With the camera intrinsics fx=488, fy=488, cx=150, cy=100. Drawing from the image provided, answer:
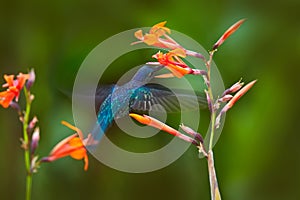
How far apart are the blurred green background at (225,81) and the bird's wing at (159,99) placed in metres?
0.43

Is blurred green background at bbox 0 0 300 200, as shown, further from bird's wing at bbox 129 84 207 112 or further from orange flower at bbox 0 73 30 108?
orange flower at bbox 0 73 30 108

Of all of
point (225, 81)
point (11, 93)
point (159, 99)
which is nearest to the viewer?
point (11, 93)

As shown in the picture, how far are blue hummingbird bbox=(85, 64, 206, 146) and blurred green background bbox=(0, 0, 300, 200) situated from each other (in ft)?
1.27

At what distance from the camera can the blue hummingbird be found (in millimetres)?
716

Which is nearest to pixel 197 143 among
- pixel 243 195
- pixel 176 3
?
pixel 243 195

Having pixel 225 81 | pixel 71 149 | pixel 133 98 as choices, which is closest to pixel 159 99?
pixel 133 98

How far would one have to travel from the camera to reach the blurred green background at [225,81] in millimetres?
1161

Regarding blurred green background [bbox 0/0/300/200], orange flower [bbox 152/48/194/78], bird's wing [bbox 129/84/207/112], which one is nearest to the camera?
orange flower [bbox 152/48/194/78]

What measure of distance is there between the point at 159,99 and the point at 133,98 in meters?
0.04

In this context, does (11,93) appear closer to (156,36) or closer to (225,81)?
(156,36)

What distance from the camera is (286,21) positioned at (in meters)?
1.25

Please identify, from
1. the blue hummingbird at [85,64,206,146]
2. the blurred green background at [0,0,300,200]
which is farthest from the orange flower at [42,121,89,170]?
the blurred green background at [0,0,300,200]

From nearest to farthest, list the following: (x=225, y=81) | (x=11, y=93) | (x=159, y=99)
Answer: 1. (x=11, y=93)
2. (x=159, y=99)
3. (x=225, y=81)

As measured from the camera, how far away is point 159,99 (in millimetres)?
722
